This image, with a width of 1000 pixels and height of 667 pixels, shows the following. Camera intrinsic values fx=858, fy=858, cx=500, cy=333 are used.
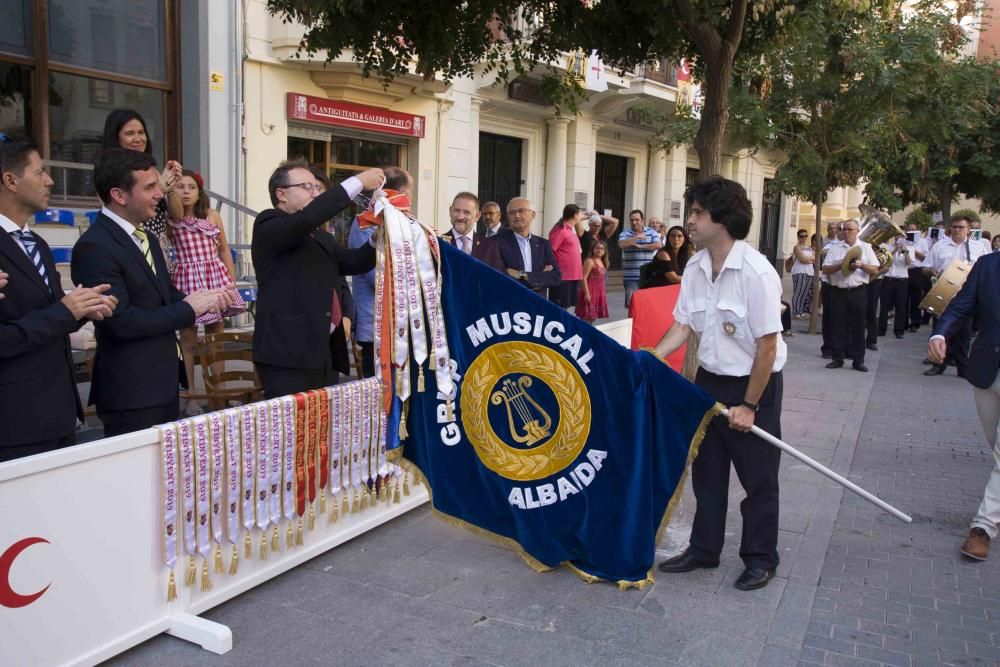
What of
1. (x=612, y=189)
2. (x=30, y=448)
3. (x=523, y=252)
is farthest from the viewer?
(x=612, y=189)

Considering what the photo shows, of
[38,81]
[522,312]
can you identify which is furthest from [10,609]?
[38,81]

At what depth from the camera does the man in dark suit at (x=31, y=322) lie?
3121 mm

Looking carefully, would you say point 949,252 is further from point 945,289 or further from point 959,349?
point 959,349

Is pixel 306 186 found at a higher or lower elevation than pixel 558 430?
higher

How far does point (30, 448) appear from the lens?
323 centimetres

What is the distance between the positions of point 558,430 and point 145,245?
2027 millimetres

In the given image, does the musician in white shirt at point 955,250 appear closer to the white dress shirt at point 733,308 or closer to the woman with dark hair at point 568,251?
the woman with dark hair at point 568,251

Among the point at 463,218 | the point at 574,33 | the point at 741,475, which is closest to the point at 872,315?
the point at 574,33

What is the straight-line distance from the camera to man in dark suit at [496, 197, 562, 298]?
7156mm

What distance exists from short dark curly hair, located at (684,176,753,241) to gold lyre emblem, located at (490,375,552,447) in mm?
1146

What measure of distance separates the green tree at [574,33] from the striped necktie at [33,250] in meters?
2.77

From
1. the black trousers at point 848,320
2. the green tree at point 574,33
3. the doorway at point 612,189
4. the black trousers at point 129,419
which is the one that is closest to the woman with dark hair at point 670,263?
the green tree at point 574,33

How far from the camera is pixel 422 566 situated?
14.0 feet

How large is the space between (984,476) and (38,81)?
991cm
